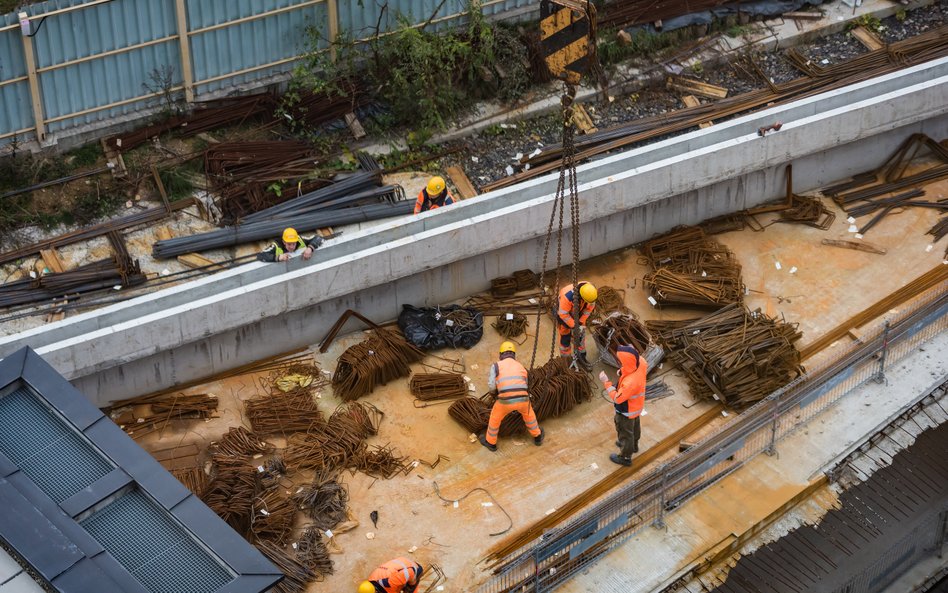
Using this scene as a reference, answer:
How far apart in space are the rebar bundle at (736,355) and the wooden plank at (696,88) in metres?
4.66

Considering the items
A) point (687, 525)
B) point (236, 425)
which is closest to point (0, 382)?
point (236, 425)

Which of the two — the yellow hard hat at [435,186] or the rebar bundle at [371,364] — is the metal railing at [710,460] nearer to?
the rebar bundle at [371,364]

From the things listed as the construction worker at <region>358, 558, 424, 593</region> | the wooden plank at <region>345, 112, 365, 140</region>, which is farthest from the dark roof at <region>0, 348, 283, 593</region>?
the wooden plank at <region>345, 112, 365, 140</region>

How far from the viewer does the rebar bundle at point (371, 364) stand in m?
17.9

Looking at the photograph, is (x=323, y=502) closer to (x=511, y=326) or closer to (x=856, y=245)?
(x=511, y=326)

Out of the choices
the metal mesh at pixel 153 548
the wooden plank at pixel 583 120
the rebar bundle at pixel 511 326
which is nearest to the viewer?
the metal mesh at pixel 153 548

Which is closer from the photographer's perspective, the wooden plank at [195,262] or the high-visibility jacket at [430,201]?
the wooden plank at [195,262]

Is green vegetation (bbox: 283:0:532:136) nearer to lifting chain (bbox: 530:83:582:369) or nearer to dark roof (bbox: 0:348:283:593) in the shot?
lifting chain (bbox: 530:83:582:369)

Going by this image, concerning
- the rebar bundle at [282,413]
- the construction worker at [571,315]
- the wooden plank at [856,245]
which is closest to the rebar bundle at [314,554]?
the rebar bundle at [282,413]

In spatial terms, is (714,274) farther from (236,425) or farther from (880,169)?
(236,425)

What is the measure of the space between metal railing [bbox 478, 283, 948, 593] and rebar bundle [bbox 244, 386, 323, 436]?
3.32 m

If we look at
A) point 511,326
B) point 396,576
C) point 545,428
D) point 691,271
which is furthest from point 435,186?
point 396,576

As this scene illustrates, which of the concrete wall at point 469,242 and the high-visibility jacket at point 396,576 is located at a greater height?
the concrete wall at point 469,242

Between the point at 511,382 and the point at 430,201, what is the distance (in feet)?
11.8
